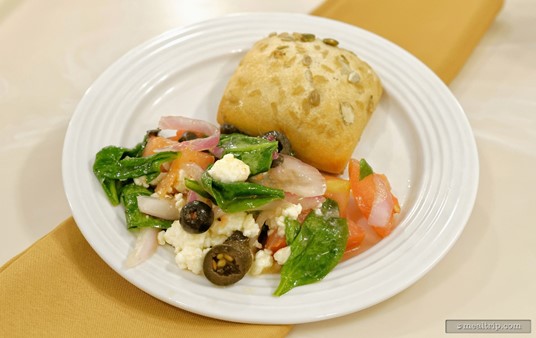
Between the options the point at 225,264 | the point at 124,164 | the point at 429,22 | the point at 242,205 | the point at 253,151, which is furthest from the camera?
the point at 429,22

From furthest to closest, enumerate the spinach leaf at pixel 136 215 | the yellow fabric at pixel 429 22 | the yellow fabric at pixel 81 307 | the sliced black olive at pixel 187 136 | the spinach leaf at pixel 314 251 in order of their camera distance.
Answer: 1. the yellow fabric at pixel 429 22
2. the sliced black olive at pixel 187 136
3. the spinach leaf at pixel 136 215
4. the spinach leaf at pixel 314 251
5. the yellow fabric at pixel 81 307

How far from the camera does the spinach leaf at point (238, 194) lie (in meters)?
2.02

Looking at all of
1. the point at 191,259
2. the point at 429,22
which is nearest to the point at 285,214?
the point at 191,259

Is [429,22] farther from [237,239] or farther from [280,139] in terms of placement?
[237,239]

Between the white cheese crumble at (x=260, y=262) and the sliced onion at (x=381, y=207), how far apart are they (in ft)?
1.44

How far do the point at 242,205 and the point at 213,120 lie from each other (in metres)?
0.76

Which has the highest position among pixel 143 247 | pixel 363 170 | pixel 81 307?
pixel 363 170

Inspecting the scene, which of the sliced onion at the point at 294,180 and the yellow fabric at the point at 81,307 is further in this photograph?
the sliced onion at the point at 294,180

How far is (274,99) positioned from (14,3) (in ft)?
6.43

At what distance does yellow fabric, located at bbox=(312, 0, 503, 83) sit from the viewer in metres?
2.98

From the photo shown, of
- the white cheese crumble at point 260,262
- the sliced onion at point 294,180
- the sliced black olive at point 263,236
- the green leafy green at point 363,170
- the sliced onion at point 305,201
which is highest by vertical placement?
the sliced onion at point 294,180

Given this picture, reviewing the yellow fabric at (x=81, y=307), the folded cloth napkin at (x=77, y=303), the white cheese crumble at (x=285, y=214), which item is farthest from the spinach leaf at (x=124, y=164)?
the white cheese crumble at (x=285, y=214)

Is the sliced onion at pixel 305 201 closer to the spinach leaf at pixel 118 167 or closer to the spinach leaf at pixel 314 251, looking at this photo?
the spinach leaf at pixel 314 251

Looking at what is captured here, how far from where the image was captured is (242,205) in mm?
2033
